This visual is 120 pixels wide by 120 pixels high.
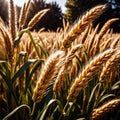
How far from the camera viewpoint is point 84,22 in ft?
5.45

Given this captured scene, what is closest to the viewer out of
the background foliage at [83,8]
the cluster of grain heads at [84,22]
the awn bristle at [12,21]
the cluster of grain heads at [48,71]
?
the cluster of grain heads at [48,71]

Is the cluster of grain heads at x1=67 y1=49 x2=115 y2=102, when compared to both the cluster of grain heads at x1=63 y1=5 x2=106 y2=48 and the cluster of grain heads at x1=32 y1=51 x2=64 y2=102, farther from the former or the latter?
the cluster of grain heads at x1=63 y1=5 x2=106 y2=48

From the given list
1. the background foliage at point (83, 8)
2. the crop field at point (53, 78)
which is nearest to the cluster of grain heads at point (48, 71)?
the crop field at point (53, 78)

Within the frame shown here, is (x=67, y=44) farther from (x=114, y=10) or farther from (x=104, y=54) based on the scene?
(x=114, y=10)

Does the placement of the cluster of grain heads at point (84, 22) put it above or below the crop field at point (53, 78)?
above

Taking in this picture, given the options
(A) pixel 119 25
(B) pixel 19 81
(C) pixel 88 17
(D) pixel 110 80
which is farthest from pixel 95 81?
(A) pixel 119 25

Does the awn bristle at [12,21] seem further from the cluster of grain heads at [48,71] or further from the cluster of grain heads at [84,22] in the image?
the cluster of grain heads at [48,71]

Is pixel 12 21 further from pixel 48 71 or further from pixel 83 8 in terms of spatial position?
pixel 83 8

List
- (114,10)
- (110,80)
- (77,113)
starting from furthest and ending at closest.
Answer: (114,10) < (110,80) < (77,113)

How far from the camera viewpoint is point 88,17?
5.43 ft

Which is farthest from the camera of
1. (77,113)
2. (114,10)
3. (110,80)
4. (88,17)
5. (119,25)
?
(114,10)

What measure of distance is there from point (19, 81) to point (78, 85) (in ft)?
1.92

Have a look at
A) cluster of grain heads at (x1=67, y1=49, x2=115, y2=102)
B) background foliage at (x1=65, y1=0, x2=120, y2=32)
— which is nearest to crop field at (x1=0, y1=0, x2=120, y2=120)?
cluster of grain heads at (x1=67, y1=49, x2=115, y2=102)

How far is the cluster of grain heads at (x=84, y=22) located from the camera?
1.65 meters
